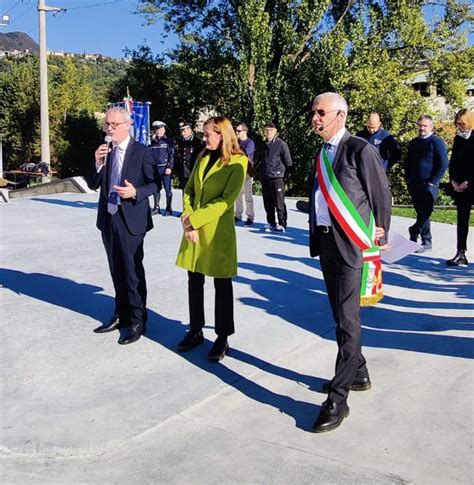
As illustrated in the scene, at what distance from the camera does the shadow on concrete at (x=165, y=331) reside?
384 cm

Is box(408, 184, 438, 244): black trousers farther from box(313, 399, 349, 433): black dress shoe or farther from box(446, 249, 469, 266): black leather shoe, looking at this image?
box(313, 399, 349, 433): black dress shoe

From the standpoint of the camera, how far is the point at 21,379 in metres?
4.16

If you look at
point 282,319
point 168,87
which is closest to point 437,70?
point 168,87

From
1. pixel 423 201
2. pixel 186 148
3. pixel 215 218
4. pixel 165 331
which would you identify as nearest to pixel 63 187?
pixel 186 148

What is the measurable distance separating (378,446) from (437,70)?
29.1 meters

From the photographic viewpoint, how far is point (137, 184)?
16.2 ft

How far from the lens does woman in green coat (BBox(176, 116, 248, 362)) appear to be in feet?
14.5

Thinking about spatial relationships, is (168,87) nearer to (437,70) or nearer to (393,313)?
(437,70)

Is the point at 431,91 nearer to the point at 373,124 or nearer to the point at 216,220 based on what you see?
the point at 373,124

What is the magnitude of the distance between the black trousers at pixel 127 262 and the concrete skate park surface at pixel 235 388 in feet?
1.02

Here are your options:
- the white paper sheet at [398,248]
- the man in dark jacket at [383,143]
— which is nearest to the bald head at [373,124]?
the man in dark jacket at [383,143]

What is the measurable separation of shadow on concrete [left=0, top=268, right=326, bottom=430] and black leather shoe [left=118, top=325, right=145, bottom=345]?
0.41 feet

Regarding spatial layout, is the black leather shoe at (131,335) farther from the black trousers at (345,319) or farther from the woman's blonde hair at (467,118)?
the woman's blonde hair at (467,118)

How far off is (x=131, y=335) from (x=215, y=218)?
128 cm
